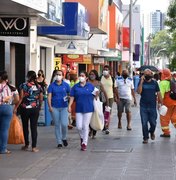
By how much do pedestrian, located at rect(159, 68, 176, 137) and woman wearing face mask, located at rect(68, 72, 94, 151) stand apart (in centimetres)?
288

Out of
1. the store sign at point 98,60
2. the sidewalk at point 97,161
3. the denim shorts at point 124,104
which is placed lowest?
the sidewalk at point 97,161

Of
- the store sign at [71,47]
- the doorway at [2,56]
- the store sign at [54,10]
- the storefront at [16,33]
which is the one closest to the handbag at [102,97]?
the storefront at [16,33]

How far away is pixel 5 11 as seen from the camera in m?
14.8

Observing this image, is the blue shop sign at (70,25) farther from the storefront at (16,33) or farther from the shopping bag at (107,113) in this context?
the shopping bag at (107,113)

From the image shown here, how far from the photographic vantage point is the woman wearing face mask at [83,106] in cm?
1278

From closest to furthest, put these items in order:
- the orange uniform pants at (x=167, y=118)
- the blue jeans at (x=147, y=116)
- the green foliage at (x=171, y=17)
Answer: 1. the blue jeans at (x=147, y=116)
2. the orange uniform pants at (x=167, y=118)
3. the green foliage at (x=171, y=17)

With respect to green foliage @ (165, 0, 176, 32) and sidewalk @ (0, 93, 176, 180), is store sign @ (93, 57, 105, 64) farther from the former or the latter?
sidewalk @ (0, 93, 176, 180)

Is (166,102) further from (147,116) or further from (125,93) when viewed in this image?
(125,93)

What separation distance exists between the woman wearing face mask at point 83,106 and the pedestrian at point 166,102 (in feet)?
9.46

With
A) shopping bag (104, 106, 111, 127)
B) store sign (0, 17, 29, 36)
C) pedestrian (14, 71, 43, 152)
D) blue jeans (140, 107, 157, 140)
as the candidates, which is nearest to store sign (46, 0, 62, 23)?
store sign (0, 17, 29, 36)

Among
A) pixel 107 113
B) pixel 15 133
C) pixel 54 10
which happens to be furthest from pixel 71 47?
pixel 15 133

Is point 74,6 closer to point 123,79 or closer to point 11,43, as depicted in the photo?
point 11,43

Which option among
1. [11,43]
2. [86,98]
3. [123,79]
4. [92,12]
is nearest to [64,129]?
[86,98]

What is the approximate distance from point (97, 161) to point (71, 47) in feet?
48.5
